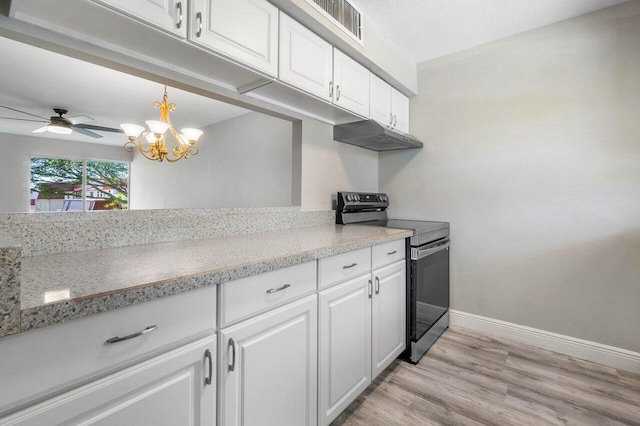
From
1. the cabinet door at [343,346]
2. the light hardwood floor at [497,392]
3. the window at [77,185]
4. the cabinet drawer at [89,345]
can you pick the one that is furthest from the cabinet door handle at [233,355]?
the window at [77,185]

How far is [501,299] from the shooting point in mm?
2264

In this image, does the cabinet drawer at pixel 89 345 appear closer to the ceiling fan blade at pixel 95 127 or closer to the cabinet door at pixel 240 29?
the cabinet door at pixel 240 29

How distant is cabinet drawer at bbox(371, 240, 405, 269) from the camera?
160 centimetres

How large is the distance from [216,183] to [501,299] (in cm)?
244

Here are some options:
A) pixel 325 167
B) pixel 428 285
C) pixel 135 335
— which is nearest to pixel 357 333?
pixel 428 285

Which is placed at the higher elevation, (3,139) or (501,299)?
(3,139)

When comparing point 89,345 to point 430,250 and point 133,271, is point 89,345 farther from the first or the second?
point 430,250

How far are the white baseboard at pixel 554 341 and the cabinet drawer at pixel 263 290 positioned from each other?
1.85m

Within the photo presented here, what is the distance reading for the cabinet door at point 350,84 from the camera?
5.89ft

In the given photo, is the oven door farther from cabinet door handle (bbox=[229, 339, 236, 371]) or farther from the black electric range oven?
cabinet door handle (bbox=[229, 339, 236, 371])

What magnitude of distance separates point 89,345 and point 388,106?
2.34 m

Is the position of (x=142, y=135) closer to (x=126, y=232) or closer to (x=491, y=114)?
(x=126, y=232)

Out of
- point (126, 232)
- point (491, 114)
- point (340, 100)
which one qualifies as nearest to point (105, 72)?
point (126, 232)

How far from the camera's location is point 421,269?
1949 millimetres
